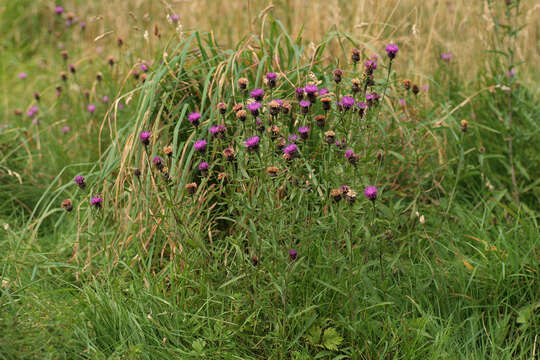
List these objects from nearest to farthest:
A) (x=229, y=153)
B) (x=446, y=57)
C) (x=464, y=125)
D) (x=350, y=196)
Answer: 1. (x=350, y=196)
2. (x=229, y=153)
3. (x=464, y=125)
4. (x=446, y=57)

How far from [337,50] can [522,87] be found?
Answer: 1146 millimetres

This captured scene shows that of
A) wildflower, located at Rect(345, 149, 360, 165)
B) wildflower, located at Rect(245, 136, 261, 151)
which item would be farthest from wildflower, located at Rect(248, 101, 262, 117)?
wildflower, located at Rect(345, 149, 360, 165)

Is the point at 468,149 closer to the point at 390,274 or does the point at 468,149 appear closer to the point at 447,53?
the point at 447,53

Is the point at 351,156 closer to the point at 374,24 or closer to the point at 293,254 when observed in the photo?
the point at 293,254

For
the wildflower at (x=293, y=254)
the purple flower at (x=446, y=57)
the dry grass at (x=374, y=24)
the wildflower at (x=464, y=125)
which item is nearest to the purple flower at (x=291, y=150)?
the wildflower at (x=293, y=254)

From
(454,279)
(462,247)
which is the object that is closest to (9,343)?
(454,279)

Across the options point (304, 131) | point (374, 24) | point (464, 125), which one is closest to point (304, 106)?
point (304, 131)

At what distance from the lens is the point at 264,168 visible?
6.52 feet

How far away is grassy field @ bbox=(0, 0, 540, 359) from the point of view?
2029mm

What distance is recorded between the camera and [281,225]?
6.48ft

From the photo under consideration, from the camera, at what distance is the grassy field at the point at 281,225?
6.66ft

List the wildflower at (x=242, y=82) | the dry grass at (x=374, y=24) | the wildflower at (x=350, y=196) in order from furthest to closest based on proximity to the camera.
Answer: the dry grass at (x=374, y=24)
the wildflower at (x=242, y=82)
the wildflower at (x=350, y=196)

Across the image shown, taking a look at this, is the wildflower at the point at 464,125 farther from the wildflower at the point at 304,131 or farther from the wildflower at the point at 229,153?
the wildflower at the point at 229,153

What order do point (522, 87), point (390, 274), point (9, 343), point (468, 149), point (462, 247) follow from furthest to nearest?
1. point (522, 87)
2. point (468, 149)
3. point (462, 247)
4. point (390, 274)
5. point (9, 343)
